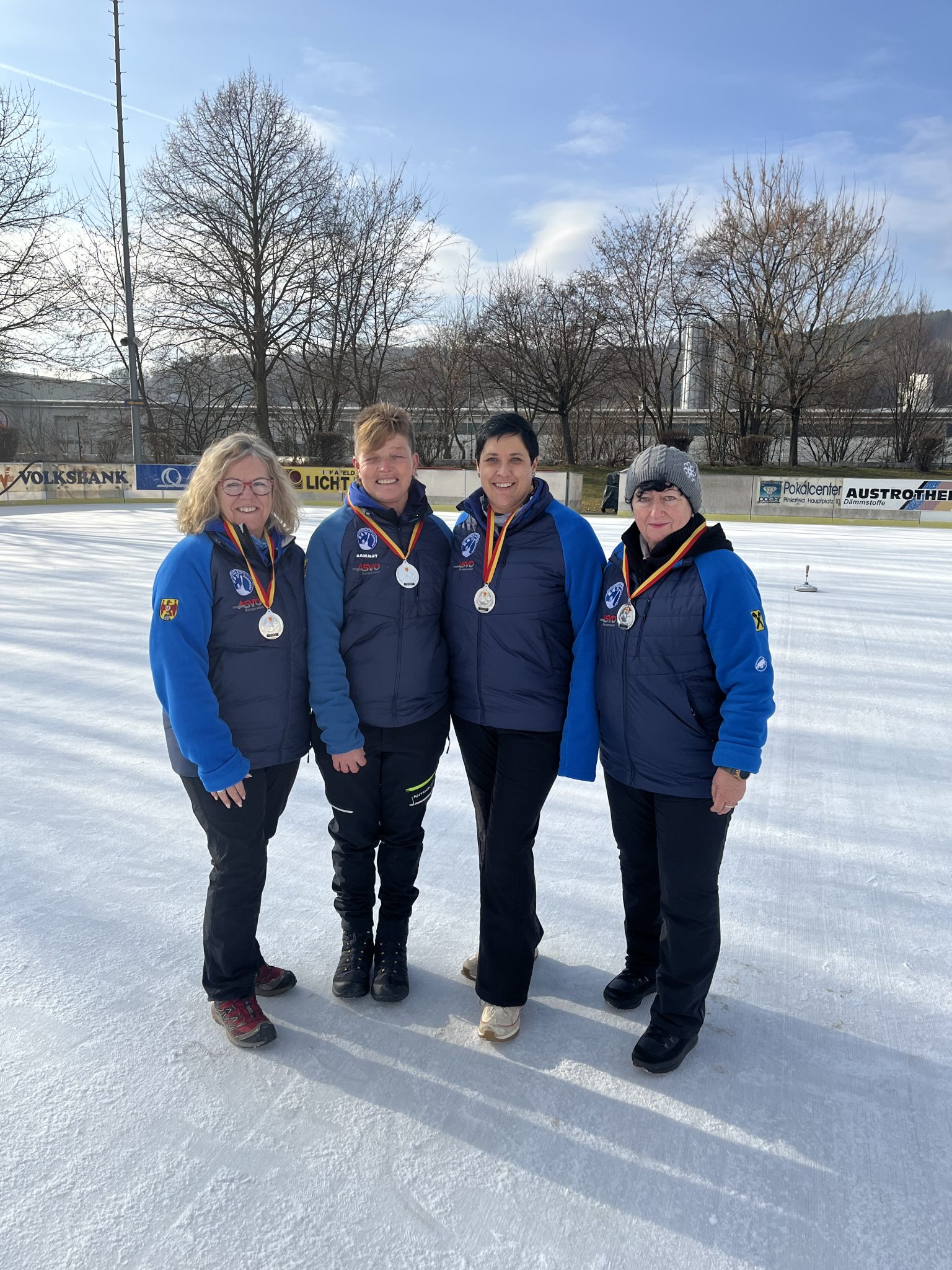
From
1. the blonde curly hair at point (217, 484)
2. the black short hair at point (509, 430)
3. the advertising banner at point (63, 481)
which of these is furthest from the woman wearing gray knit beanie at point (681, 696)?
the advertising banner at point (63, 481)

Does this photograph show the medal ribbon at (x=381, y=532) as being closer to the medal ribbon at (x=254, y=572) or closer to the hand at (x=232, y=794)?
the medal ribbon at (x=254, y=572)

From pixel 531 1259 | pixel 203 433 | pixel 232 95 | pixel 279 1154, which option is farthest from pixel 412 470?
pixel 203 433

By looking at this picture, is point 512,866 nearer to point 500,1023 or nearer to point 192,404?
point 500,1023

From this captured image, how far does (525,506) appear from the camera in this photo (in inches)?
84.1

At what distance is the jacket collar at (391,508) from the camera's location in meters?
2.21

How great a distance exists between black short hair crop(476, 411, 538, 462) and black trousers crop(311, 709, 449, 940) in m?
0.77

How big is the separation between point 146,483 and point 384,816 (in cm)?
2167

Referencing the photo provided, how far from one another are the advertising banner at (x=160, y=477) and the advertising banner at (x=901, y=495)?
1685 cm

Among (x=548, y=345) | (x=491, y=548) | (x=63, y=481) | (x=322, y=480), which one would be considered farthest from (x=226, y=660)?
(x=548, y=345)

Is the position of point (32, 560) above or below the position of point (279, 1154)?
above

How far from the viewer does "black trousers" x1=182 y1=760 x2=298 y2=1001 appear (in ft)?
6.93

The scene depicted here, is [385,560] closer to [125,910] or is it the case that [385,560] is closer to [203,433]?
[125,910]

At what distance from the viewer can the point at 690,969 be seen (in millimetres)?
2078

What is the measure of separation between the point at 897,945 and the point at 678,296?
1266 inches
